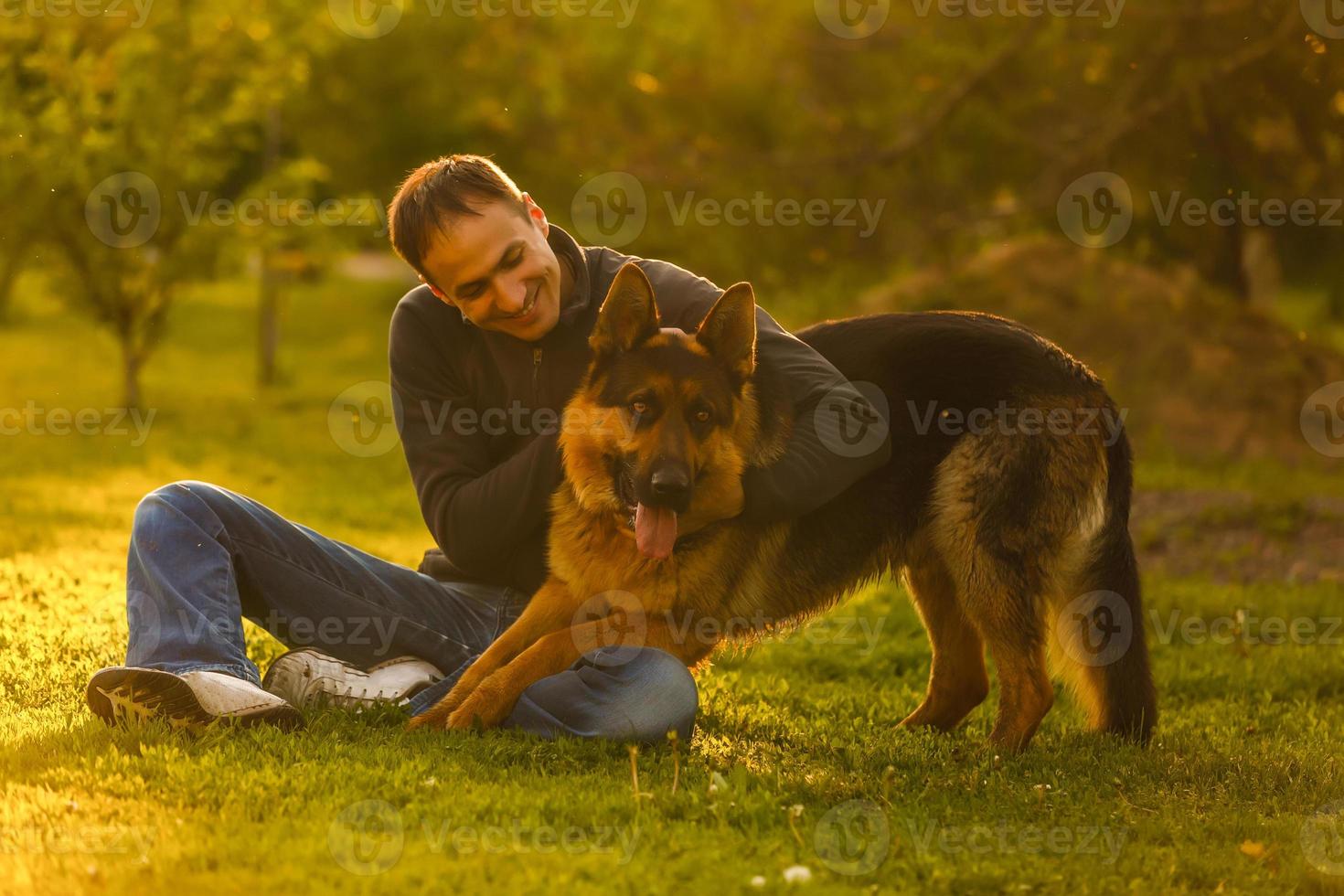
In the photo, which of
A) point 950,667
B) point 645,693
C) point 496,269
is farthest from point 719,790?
point 496,269

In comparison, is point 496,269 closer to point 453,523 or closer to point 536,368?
point 536,368

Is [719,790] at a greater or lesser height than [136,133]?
lesser

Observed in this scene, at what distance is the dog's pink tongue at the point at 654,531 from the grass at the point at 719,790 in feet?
2.15

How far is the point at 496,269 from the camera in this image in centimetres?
434

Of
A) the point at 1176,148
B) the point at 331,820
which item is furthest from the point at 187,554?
the point at 1176,148

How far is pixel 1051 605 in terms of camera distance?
15.3ft

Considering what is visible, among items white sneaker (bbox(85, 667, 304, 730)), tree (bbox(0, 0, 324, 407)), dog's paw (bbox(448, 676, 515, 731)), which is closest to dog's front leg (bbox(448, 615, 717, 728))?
dog's paw (bbox(448, 676, 515, 731))

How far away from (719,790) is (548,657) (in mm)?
825

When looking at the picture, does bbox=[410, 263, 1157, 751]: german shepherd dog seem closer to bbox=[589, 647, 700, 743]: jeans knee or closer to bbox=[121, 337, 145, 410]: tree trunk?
bbox=[589, 647, 700, 743]: jeans knee

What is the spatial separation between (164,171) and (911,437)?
39.4 ft

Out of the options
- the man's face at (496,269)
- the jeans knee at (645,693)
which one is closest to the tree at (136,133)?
the man's face at (496,269)

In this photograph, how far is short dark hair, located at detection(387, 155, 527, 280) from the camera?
14.1 feet

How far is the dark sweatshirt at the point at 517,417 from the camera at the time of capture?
4.45 metres

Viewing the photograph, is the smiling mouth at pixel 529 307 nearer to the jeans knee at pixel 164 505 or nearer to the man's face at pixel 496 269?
the man's face at pixel 496 269
